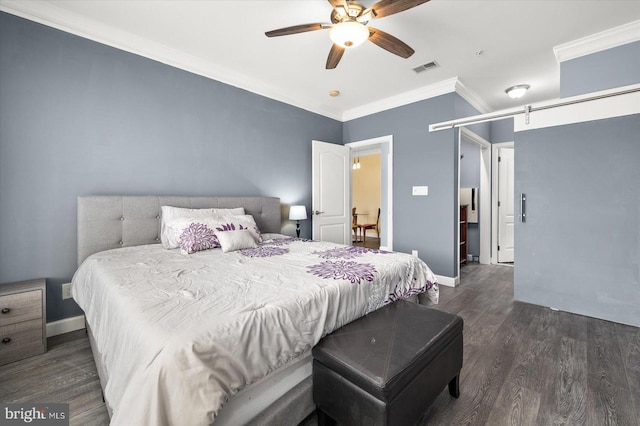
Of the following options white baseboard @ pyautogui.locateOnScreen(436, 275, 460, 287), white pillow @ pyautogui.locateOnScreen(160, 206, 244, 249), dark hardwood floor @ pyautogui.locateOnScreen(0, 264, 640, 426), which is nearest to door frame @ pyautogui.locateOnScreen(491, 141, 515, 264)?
white baseboard @ pyautogui.locateOnScreen(436, 275, 460, 287)

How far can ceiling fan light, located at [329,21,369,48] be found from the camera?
6.23ft

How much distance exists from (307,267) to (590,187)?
2.89m

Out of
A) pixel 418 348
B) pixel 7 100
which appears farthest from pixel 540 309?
pixel 7 100

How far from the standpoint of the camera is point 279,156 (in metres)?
3.87

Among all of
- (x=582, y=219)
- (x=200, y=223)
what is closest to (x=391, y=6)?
(x=200, y=223)

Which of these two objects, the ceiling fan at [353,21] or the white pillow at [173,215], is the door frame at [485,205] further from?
the white pillow at [173,215]

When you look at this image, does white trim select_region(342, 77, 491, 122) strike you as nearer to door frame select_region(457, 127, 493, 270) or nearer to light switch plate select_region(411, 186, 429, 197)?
door frame select_region(457, 127, 493, 270)

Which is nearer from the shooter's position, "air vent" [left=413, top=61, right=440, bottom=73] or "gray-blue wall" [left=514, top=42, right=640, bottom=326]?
"gray-blue wall" [left=514, top=42, right=640, bottom=326]

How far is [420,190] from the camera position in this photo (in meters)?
3.84

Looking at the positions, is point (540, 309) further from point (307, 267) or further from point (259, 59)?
point (259, 59)

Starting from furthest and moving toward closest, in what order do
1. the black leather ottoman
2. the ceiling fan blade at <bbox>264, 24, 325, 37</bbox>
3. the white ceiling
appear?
the white ceiling → the ceiling fan blade at <bbox>264, 24, 325, 37</bbox> → the black leather ottoman

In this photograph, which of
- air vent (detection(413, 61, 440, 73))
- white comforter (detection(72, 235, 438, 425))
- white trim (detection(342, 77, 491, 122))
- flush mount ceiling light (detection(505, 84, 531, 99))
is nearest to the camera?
white comforter (detection(72, 235, 438, 425))

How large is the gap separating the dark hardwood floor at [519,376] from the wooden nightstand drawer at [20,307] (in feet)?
1.01

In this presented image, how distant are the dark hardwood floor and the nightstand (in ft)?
0.27
